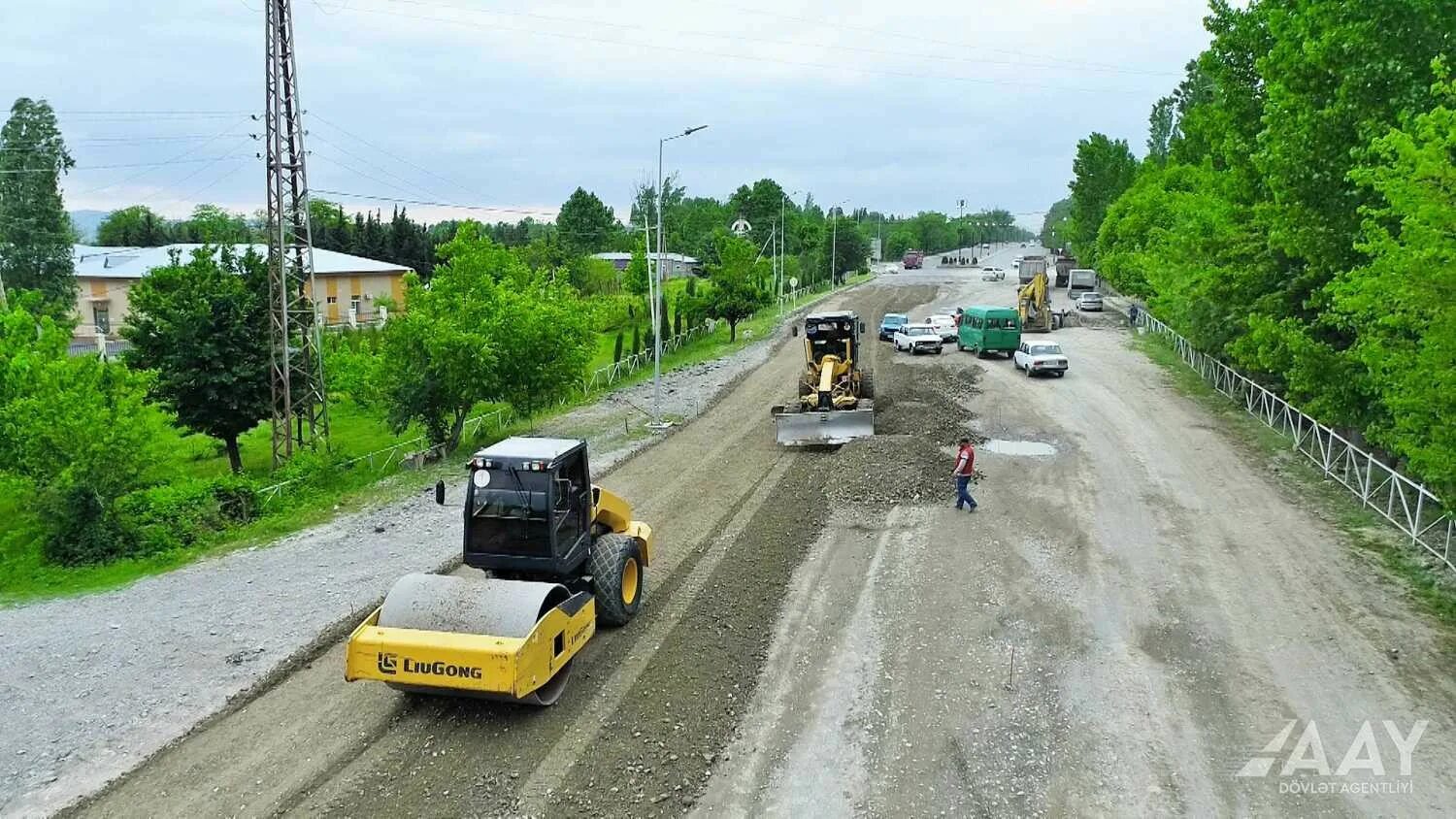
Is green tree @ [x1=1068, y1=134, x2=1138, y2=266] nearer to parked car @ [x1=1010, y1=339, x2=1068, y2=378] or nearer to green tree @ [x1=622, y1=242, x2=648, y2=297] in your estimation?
green tree @ [x1=622, y1=242, x2=648, y2=297]

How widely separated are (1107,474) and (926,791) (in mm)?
14145

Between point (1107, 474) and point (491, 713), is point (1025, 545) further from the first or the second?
point (491, 713)

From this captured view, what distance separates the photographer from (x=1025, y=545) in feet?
55.7

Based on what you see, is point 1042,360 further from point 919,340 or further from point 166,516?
point 166,516

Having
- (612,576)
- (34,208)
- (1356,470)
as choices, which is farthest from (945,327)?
(34,208)

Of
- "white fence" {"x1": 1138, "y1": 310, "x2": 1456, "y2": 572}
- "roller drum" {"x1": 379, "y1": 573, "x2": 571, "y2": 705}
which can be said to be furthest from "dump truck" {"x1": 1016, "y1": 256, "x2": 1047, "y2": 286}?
"roller drum" {"x1": 379, "y1": 573, "x2": 571, "y2": 705}

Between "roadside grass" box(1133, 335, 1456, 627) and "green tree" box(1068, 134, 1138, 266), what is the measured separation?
54.5 meters

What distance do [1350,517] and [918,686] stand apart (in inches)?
462

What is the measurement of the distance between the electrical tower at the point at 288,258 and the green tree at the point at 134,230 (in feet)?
258

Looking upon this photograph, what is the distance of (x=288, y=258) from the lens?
933 inches

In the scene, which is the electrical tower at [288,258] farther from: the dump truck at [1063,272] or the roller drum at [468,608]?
the dump truck at [1063,272]

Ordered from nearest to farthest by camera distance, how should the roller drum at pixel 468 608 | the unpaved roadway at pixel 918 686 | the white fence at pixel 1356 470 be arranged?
the unpaved roadway at pixel 918 686
the roller drum at pixel 468 608
the white fence at pixel 1356 470

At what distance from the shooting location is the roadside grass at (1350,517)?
14.5 m

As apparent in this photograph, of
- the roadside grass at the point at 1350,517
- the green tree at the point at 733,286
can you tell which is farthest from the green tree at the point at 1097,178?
the roadside grass at the point at 1350,517
